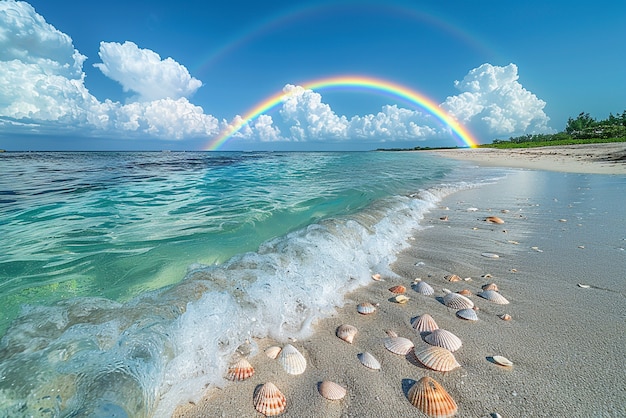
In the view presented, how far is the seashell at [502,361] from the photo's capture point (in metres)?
2.01

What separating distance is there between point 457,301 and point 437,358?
1043 mm

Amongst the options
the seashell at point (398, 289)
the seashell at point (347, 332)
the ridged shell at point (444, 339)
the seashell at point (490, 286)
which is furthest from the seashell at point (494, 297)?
the seashell at point (347, 332)

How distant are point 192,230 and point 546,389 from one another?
5.90m

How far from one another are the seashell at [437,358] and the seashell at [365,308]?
2.41 ft

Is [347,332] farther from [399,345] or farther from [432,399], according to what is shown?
[432,399]

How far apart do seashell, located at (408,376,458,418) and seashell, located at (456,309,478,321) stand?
3.55 ft

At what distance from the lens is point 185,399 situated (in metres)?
1.81

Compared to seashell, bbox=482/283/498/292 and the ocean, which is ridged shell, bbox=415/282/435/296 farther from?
the ocean

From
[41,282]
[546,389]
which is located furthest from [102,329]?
[546,389]

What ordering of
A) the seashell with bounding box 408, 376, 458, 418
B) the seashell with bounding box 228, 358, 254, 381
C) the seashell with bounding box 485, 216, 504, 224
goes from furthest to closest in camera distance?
the seashell with bounding box 485, 216, 504, 224, the seashell with bounding box 228, 358, 254, 381, the seashell with bounding box 408, 376, 458, 418

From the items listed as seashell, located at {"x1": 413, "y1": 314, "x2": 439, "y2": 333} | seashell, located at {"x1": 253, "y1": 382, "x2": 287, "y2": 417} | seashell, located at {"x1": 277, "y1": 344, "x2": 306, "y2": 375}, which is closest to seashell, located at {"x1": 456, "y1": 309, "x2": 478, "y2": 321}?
seashell, located at {"x1": 413, "y1": 314, "x2": 439, "y2": 333}

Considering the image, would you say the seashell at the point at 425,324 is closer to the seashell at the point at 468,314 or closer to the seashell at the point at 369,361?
the seashell at the point at 468,314

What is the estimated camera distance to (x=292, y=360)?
216cm

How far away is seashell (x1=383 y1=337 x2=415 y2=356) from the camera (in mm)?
2234
